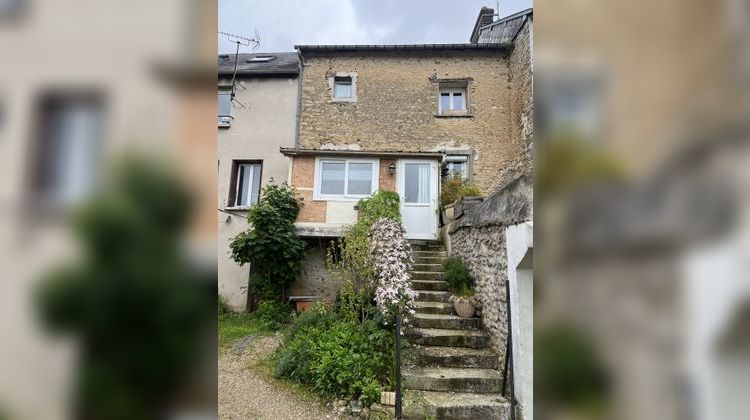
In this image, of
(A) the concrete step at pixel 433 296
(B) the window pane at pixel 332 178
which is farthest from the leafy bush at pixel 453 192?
(A) the concrete step at pixel 433 296

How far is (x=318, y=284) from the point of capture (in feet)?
26.8

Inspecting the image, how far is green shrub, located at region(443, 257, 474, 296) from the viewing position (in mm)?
5707

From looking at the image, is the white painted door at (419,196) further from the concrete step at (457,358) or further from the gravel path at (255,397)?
the gravel path at (255,397)

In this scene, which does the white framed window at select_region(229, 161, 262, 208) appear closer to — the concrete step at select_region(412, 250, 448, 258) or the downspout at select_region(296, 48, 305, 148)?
the downspout at select_region(296, 48, 305, 148)

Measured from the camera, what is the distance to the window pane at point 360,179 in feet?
27.5

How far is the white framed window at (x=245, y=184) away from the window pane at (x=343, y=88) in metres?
3.08
